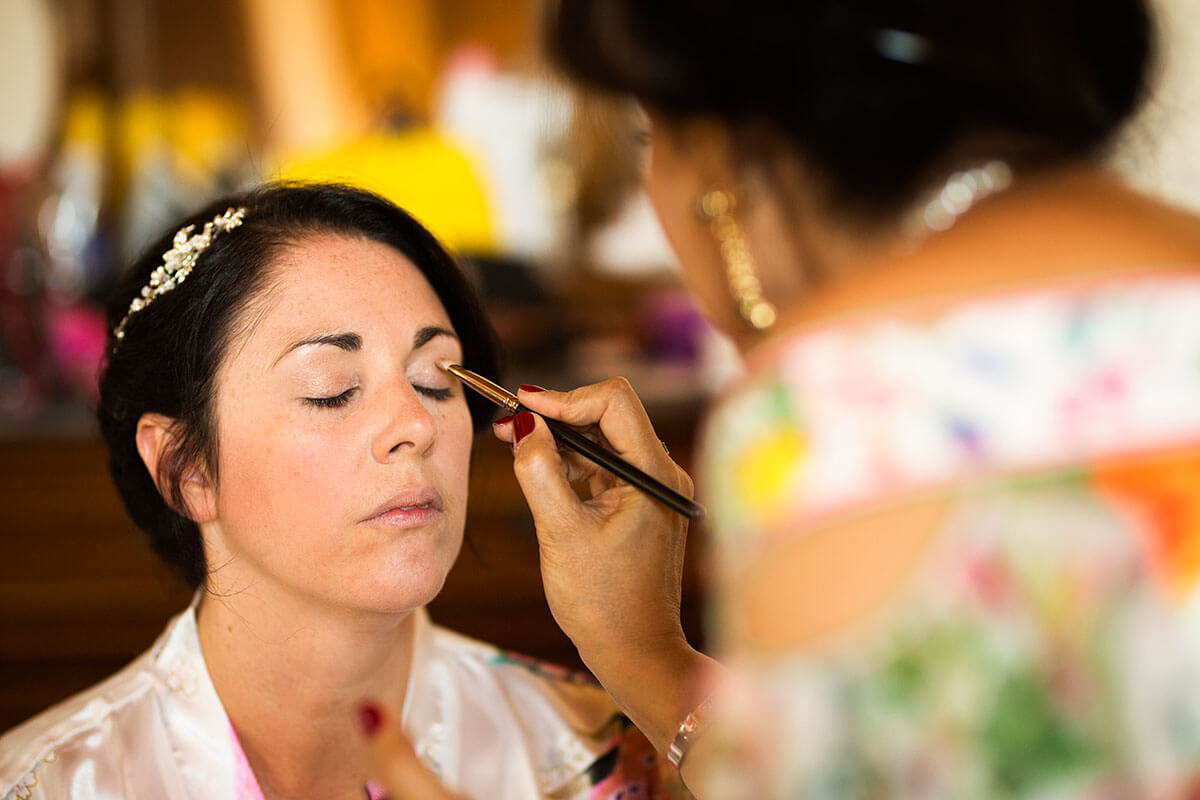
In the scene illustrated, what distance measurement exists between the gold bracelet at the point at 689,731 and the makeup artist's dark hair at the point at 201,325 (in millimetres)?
434

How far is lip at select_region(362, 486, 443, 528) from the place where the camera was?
0.98 m

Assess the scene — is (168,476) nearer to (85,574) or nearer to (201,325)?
(201,325)

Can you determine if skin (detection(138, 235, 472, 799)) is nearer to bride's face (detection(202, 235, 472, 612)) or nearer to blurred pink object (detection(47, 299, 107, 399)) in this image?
bride's face (detection(202, 235, 472, 612))

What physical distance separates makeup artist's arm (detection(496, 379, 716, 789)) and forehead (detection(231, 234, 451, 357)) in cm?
15

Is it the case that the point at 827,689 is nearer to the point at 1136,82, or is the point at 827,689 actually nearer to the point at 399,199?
the point at 1136,82

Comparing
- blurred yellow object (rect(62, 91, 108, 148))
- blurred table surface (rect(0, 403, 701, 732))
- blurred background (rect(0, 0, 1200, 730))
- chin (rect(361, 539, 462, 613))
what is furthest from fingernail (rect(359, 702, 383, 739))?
blurred yellow object (rect(62, 91, 108, 148))

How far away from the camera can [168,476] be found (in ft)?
3.55

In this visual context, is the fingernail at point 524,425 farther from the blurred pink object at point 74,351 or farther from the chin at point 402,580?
the blurred pink object at point 74,351

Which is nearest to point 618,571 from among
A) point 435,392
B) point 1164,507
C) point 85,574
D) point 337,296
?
point 435,392

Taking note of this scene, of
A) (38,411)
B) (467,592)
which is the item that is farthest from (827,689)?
(38,411)

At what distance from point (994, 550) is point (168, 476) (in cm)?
80

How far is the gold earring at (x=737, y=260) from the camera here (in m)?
0.69

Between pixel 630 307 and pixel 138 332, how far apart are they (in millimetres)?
1840

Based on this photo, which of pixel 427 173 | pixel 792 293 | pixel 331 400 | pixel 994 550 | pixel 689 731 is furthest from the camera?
pixel 427 173
